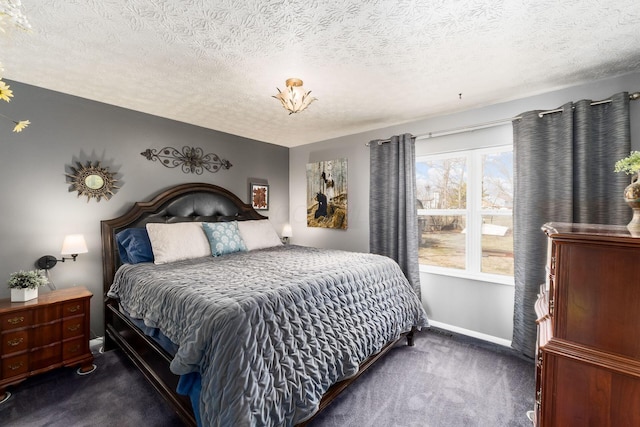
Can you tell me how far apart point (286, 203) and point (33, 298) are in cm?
311

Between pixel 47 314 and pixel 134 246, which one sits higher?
pixel 134 246

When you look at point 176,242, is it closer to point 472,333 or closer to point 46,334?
point 46,334

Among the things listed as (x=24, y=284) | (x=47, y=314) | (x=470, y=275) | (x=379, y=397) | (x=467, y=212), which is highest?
(x=467, y=212)

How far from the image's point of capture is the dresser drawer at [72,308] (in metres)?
2.19

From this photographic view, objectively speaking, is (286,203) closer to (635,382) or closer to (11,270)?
(11,270)

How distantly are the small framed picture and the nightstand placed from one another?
7.30ft

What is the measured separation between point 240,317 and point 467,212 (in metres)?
2.61

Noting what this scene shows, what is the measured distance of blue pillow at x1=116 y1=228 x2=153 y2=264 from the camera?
2.60 m

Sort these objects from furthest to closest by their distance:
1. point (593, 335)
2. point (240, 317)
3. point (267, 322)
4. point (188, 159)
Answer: point (188, 159)
point (267, 322)
point (240, 317)
point (593, 335)

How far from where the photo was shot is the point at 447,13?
1.47m

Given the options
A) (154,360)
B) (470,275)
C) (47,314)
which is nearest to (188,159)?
(47,314)

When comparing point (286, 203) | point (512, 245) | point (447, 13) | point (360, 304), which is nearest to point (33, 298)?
point (360, 304)

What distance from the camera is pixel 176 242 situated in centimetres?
272

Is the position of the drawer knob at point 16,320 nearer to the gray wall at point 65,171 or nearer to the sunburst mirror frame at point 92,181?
the gray wall at point 65,171
